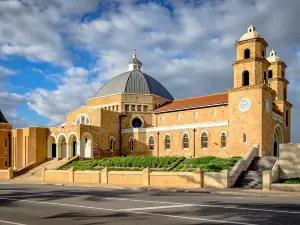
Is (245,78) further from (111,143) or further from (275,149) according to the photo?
(111,143)

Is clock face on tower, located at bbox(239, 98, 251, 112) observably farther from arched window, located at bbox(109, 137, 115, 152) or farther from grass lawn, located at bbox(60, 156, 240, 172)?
arched window, located at bbox(109, 137, 115, 152)

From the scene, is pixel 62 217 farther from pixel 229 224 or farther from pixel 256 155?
pixel 256 155

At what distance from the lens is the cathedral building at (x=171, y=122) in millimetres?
35594

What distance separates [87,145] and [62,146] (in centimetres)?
512

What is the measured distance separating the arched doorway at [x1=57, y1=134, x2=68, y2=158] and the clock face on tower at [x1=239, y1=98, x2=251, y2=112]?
76.6ft

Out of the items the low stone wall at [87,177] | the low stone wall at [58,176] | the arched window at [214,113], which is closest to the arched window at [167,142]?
the arched window at [214,113]

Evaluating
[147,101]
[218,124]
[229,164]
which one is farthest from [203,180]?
[147,101]

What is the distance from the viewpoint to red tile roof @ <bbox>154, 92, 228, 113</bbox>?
135 ft

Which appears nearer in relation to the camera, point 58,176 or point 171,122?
point 58,176

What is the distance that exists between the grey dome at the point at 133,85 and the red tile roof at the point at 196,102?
4.07m

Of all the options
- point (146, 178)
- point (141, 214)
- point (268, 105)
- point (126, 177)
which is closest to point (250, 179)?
point (146, 178)

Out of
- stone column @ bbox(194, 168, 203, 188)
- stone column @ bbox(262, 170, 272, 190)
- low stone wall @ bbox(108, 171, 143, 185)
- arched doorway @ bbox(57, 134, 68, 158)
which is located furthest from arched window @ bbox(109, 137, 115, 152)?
stone column @ bbox(262, 170, 272, 190)

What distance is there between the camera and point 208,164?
30047mm

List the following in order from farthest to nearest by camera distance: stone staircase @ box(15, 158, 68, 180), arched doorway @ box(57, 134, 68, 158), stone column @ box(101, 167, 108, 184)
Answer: arched doorway @ box(57, 134, 68, 158)
stone staircase @ box(15, 158, 68, 180)
stone column @ box(101, 167, 108, 184)
